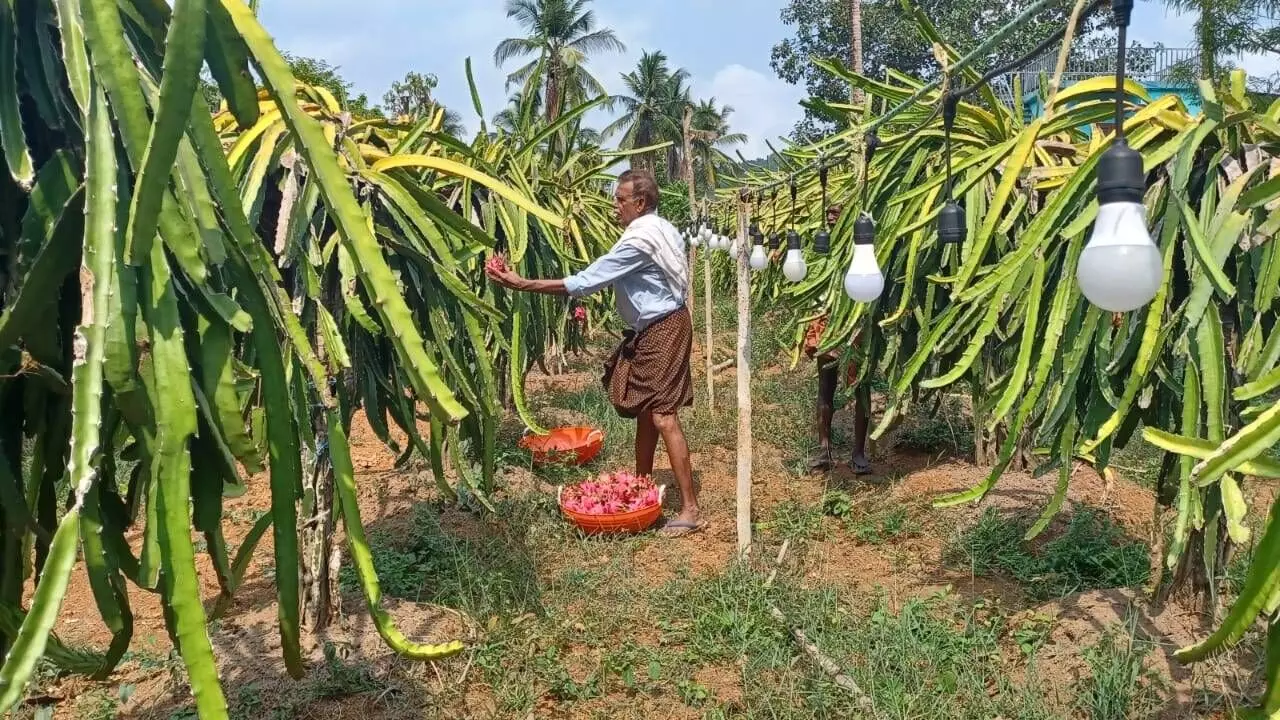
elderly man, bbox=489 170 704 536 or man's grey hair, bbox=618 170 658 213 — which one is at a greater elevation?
man's grey hair, bbox=618 170 658 213

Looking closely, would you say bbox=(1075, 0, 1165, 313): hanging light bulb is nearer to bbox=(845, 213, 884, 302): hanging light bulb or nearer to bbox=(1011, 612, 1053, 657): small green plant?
bbox=(845, 213, 884, 302): hanging light bulb

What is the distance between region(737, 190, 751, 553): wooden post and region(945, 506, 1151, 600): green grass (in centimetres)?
91

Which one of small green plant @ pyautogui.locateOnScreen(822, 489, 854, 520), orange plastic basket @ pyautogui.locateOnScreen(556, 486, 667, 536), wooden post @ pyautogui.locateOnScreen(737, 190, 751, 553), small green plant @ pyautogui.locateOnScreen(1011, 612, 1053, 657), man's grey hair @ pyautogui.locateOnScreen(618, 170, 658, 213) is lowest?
small green plant @ pyautogui.locateOnScreen(1011, 612, 1053, 657)

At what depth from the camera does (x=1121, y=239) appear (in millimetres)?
1280

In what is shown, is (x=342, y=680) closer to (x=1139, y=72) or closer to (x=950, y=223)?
(x=950, y=223)

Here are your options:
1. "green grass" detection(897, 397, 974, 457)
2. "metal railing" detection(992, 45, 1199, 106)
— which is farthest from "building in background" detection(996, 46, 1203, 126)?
"green grass" detection(897, 397, 974, 457)

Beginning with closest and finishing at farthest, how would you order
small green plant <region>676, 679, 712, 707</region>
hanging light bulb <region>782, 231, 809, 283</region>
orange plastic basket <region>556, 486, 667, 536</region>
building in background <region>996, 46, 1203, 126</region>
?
small green plant <region>676, 679, 712, 707</region>, orange plastic basket <region>556, 486, 667, 536</region>, hanging light bulb <region>782, 231, 809, 283</region>, building in background <region>996, 46, 1203, 126</region>

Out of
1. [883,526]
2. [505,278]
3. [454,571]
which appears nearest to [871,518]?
[883,526]

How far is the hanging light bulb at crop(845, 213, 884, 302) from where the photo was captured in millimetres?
2578

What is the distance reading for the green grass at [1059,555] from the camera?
3.11m

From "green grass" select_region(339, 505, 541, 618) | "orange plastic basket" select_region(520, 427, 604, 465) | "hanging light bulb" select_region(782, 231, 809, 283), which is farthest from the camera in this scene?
"orange plastic basket" select_region(520, 427, 604, 465)

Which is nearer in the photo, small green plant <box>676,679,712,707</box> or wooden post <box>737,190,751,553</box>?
small green plant <box>676,679,712,707</box>

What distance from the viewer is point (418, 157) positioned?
94.8 inches

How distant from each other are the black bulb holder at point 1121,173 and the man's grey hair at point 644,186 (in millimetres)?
2598
